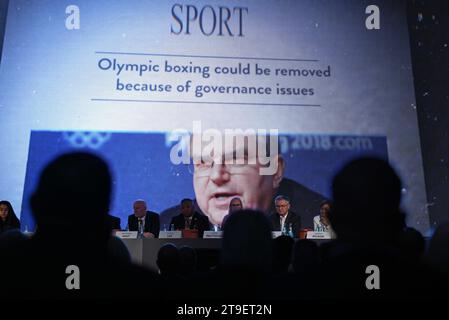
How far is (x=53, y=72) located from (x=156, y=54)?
3.91 feet

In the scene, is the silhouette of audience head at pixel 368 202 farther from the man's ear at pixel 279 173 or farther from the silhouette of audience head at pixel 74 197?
the man's ear at pixel 279 173

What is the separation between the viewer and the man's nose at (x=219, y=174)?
575 centimetres

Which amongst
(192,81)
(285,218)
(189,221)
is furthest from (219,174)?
(192,81)

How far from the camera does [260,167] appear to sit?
5793mm

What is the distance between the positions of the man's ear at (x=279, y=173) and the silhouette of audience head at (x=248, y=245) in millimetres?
4853

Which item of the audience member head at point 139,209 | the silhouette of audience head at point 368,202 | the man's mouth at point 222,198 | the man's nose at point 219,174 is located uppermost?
the man's nose at point 219,174

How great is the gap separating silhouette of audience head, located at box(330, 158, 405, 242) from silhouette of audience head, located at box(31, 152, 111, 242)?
47 cm

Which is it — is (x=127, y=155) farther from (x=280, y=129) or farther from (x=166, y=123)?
(x=280, y=129)

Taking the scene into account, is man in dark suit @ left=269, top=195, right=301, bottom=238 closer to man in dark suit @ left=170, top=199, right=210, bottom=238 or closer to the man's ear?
the man's ear

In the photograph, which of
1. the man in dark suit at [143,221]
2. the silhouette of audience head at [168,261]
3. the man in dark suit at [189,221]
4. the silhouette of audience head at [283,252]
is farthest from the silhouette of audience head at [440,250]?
the man in dark suit at [143,221]

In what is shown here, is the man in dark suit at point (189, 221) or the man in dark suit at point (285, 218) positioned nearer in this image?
the man in dark suit at point (189, 221)

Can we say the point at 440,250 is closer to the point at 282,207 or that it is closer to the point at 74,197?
the point at 74,197
